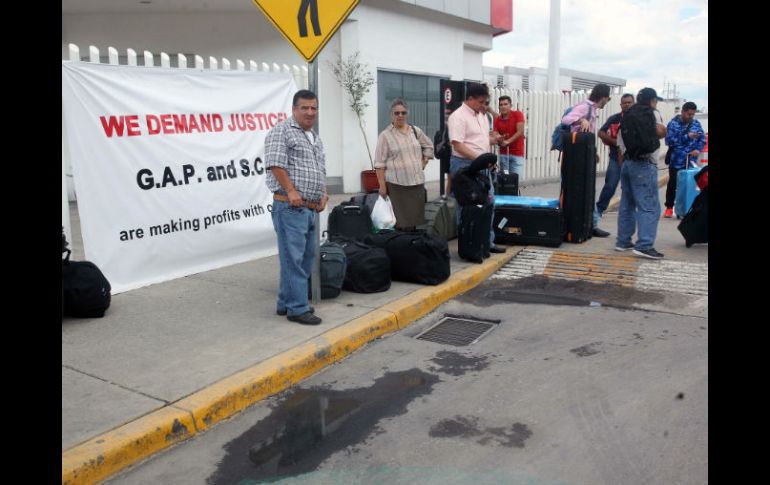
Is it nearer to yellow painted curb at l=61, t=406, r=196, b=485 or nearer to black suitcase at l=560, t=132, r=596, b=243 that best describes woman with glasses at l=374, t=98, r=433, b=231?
black suitcase at l=560, t=132, r=596, b=243

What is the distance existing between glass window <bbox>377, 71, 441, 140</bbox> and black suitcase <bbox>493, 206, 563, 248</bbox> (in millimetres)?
6555

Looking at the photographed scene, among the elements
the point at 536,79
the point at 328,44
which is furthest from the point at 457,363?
the point at 536,79

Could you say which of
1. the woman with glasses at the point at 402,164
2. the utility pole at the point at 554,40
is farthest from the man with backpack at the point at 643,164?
the utility pole at the point at 554,40

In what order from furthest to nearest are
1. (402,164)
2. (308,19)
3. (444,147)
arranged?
(444,147)
(402,164)
(308,19)

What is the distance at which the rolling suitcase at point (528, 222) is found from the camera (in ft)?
27.6

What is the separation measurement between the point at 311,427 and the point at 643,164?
5.53 metres

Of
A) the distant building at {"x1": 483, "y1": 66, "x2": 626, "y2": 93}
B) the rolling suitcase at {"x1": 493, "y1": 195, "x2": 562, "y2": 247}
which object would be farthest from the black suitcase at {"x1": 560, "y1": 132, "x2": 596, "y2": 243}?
the distant building at {"x1": 483, "y1": 66, "x2": 626, "y2": 93}

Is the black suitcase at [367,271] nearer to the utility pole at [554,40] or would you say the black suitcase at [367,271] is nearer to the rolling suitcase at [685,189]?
the rolling suitcase at [685,189]

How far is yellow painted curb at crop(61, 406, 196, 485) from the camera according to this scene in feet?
10.9

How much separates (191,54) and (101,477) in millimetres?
12565

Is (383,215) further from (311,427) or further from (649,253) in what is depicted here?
(311,427)

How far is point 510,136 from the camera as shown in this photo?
36.1 feet
